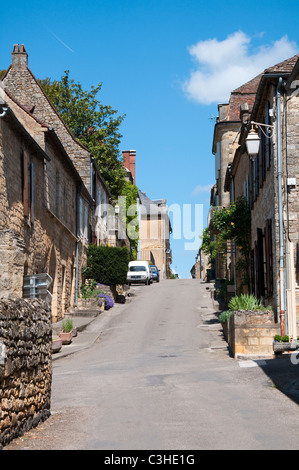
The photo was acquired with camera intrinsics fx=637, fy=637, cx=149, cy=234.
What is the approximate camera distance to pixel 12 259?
45.5ft

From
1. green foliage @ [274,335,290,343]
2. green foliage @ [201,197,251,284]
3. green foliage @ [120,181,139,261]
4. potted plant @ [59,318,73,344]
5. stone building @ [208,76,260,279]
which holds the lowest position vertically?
potted plant @ [59,318,73,344]

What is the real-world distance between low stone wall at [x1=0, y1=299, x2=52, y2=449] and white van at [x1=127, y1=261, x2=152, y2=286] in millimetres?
35534

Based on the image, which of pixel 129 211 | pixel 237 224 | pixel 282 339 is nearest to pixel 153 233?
pixel 129 211

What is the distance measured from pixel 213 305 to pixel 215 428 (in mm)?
21796

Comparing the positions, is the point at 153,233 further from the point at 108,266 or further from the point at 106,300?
the point at 106,300

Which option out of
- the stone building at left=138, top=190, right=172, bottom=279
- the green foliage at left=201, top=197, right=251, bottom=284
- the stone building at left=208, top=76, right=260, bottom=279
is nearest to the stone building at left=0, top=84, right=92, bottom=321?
the green foliage at left=201, top=197, right=251, bottom=284

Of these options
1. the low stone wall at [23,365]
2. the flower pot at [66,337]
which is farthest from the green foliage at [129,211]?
the low stone wall at [23,365]

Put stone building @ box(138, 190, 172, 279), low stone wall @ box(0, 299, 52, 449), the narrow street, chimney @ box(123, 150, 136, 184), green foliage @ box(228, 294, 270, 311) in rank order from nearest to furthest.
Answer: low stone wall @ box(0, 299, 52, 449) < the narrow street < green foliage @ box(228, 294, 270, 311) < chimney @ box(123, 150, 136, 184) < stone building @ box(138, 190, 172, 279)

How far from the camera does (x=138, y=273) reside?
44.7 m

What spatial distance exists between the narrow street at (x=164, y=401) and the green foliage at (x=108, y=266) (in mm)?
10609

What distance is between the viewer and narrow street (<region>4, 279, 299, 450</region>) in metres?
6.86

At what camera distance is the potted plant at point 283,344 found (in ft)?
46.3

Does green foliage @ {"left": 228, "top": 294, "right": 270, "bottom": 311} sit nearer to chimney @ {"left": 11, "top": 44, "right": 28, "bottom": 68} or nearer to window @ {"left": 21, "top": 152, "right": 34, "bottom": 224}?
window @ {"left": 21, "top": 152, "right": 34, "bottom": 224}

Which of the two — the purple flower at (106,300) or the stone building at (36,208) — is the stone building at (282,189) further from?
the purple flower at (106,300)
